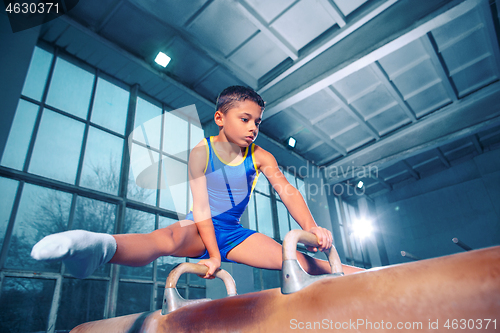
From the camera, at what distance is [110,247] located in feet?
3.13

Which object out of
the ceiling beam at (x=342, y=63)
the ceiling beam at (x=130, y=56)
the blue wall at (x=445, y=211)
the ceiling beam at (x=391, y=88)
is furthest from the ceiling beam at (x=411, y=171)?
the ceiling beam at (x=130, y=56)

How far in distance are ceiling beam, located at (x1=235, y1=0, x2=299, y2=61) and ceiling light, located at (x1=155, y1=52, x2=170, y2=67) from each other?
151cm

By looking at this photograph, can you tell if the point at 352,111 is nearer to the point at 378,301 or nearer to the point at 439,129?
the point at 439,129

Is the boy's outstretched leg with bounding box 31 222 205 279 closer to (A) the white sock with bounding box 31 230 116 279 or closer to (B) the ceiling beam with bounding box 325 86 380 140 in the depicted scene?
(A) the white sock with bounding box 31 230 116 279

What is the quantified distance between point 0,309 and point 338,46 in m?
5.71

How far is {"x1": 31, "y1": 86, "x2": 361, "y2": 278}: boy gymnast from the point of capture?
1.18m

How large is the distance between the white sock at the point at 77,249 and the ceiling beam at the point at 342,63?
193 inches

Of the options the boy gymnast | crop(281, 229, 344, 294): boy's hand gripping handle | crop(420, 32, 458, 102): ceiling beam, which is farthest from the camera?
crop(420, 32, 458, 102): ceiling beam

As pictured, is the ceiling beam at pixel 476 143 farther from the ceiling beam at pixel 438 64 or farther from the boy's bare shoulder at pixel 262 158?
the boy's bare shoulder at pixel 262 158

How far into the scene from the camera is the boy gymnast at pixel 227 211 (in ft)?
3.88

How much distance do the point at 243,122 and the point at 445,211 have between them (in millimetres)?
10229

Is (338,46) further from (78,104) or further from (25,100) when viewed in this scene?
(25,100)

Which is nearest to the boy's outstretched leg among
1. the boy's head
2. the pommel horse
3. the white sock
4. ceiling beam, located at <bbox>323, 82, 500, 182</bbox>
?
the white sock

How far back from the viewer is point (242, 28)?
15.4ft
